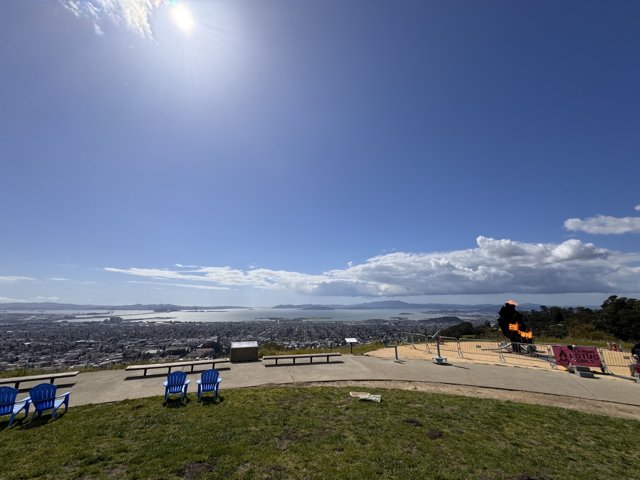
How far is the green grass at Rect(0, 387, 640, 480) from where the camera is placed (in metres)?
4.62

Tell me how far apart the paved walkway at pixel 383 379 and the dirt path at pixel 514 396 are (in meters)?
0.27

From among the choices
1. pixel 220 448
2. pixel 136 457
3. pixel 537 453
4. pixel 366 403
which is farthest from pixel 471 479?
Answer: pixel 136 457

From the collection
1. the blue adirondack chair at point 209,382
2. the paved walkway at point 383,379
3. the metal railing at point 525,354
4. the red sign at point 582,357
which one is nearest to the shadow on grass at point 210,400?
the blue adirondack chair at point 209,382

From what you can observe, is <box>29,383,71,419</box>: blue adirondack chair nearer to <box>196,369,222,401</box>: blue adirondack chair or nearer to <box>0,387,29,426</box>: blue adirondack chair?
<box>0,387,29,426</box>: blue adirondack chair

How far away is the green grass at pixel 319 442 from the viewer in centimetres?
462

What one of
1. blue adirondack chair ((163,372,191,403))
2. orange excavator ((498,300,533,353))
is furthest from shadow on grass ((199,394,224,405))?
orange excavator ((498,300,533,353))

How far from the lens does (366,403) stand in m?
7.97

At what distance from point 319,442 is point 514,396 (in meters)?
7.36

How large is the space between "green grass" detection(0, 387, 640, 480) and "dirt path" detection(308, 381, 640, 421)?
0.82 m

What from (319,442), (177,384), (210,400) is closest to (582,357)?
(319,442)

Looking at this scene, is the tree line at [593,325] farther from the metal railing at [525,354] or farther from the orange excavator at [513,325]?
the orange excavator at [513,325]

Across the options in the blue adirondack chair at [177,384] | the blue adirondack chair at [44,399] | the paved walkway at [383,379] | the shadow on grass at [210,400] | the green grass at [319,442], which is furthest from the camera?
the paved walkway at [383,379]

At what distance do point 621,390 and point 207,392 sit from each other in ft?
46.4

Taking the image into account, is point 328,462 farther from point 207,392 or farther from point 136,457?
point 207,392
